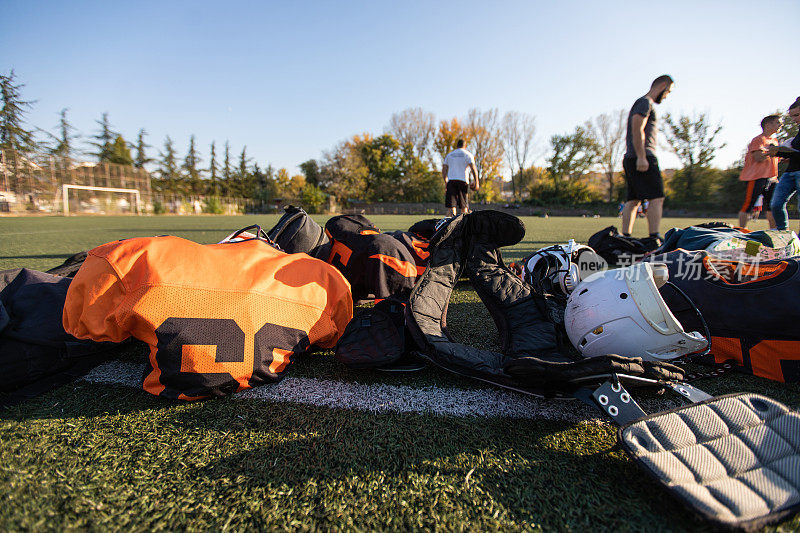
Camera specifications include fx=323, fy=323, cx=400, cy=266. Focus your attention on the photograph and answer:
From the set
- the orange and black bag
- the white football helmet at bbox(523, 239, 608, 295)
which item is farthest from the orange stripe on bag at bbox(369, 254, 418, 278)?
the white football helmet at bbox(523, 239, 608, 295)

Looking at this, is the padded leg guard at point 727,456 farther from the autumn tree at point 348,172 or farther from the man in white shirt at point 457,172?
the autumn tree at point 348,172

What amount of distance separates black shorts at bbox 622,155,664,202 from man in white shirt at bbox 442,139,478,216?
12.0ft

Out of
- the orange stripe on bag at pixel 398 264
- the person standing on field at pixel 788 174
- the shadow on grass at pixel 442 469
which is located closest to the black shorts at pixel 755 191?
the person standing on field at pixel 788 174

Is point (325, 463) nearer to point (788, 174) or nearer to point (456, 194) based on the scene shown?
point (788, 174)

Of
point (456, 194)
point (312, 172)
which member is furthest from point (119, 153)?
point (456, 194)

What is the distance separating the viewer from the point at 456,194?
7852mm

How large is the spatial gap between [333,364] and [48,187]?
96.5ft

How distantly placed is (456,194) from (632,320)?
6.87 meters

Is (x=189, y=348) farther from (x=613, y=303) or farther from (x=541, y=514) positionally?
(x=613, y=303)

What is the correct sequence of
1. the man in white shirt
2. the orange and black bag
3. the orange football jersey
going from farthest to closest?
the man in white shirt → the orange and black bag → the orange football jersey

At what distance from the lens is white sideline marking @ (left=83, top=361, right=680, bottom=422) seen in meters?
1.12

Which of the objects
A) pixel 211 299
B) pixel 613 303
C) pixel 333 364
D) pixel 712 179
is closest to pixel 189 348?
pixel 211 299

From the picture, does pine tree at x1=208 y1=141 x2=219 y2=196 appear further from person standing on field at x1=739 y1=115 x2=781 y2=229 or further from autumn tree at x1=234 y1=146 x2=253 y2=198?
person standing on field at x1=739 y1=115 x2=781 y2=229

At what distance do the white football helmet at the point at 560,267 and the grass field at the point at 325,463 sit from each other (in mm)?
1004
